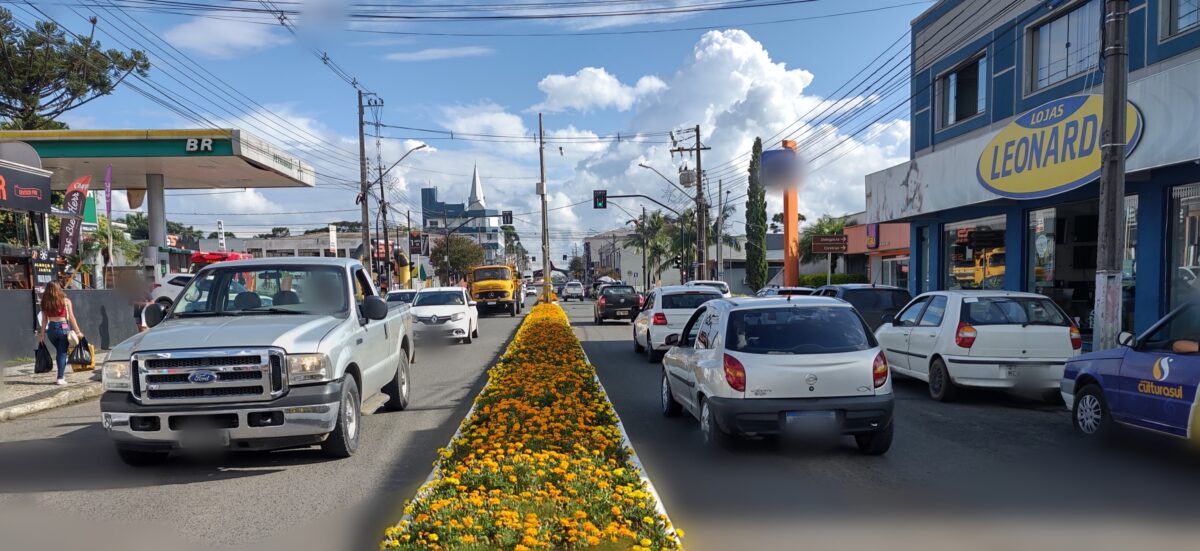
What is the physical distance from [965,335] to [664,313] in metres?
6.34

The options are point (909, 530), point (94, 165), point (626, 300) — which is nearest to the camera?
point (909, 530)

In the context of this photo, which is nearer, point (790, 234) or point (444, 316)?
point (444, 316)

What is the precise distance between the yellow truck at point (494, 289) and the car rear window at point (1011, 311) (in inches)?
1028

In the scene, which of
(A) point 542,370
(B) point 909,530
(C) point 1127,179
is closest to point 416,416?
(A) point 542,370

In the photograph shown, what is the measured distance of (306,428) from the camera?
21.2ft

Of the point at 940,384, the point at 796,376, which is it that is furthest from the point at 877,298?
the point at 796,376

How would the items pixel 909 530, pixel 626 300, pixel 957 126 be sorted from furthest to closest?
1. pixel 626 300
2. pixel 957 126
3. pixel 909 530

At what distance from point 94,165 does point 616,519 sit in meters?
23.7

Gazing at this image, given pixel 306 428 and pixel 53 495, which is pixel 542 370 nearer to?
pixel 306 428

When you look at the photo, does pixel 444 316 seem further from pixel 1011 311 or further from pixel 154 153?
pixel 1011 311

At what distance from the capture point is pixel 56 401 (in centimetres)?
1098

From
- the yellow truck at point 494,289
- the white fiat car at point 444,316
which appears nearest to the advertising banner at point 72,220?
the white fiat car at point 444,316

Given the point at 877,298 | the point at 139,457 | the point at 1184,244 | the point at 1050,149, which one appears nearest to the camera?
the point at 139,457

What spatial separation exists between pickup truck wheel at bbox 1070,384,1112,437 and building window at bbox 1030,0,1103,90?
10018 millimetres
